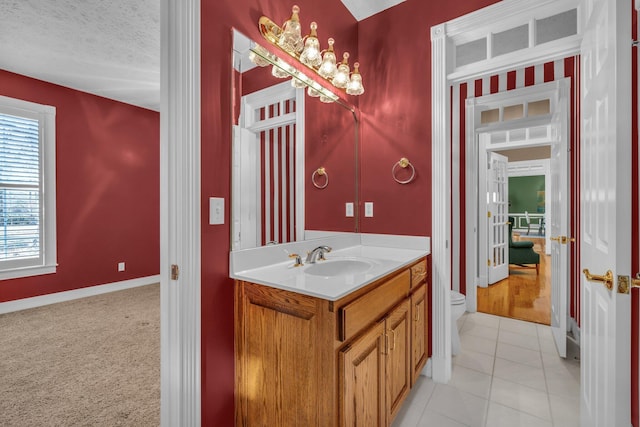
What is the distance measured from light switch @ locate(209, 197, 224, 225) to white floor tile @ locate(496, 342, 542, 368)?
7.81 feet

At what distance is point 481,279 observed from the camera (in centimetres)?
418

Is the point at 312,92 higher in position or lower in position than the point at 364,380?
higher

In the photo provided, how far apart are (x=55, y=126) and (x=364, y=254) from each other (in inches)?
159

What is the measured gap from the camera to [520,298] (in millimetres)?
3748

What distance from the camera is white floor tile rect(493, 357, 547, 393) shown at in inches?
77.6

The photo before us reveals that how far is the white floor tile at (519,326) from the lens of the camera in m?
2.78

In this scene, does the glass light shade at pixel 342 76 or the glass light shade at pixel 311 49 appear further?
the glass light shade at pixel 342 76

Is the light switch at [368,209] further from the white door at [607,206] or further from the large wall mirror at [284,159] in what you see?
the white door at [607,206]

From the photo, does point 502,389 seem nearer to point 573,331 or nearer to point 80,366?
point 573,331

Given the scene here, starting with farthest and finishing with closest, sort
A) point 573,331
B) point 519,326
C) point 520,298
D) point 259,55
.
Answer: point 520,298
point 519,326
point 573,331
point 259,55

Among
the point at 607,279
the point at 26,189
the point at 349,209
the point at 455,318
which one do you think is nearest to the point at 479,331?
the point at 455,318

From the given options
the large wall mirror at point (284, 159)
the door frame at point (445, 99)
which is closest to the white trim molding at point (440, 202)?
the door frame at point (445, 99)

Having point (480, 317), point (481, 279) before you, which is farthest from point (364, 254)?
point (481, 279)

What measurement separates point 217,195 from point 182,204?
0.17m
